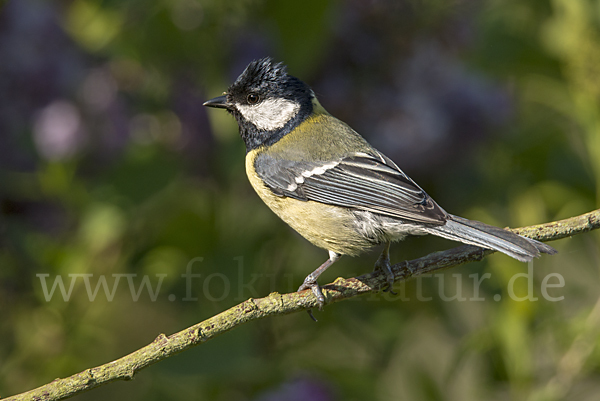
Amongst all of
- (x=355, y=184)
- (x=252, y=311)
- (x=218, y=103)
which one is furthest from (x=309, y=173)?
(x=252, y=311)

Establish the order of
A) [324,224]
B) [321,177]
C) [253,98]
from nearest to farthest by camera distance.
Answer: [324,224] < [321,177] < [253,98]

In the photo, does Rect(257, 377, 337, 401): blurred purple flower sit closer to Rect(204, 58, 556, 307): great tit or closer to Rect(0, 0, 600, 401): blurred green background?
Rect(0, 0, 600, 401): blurred green background

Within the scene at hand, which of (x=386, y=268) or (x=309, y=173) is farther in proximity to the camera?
(x=309, y=173)

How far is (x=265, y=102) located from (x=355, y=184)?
0.57 meters

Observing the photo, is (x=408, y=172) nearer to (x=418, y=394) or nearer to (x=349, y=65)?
(x=349, y=65)

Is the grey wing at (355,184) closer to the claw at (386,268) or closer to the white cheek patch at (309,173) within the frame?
the white cheek patch at (309,173)

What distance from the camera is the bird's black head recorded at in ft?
7.95

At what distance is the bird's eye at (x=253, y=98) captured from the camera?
8.18 feet

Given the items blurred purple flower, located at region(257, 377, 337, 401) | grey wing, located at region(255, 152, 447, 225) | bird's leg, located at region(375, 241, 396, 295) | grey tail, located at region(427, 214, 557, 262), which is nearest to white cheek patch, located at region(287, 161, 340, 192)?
grey wing, located at region(255, 152, 447, 225)

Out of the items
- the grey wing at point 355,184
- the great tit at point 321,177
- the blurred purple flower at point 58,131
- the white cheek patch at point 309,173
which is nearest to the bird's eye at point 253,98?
the great tit at point 321,177

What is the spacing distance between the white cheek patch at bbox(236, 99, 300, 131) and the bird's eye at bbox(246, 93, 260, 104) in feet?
0.06

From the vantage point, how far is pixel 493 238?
181cm

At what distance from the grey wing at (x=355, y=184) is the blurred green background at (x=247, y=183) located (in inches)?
8.3

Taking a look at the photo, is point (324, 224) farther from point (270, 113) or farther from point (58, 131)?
point (58, 131)
